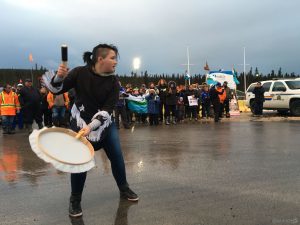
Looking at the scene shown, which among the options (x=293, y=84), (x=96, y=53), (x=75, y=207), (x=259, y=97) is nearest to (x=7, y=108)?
(x=259, y=97)

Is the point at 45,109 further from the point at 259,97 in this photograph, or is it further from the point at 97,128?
the point at 97,128

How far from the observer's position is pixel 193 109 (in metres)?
21.8

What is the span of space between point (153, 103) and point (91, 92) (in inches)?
569

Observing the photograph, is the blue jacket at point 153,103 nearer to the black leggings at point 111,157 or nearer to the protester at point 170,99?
the protester at point 170,99

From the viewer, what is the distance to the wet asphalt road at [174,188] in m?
4.95

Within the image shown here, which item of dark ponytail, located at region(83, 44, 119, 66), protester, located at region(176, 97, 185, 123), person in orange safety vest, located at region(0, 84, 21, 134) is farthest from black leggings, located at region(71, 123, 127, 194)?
protester, located at region(176, 97, 185, 123)

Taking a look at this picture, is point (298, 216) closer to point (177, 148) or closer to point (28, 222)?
point (28, 222)

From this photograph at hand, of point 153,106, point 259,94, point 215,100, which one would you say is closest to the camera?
point 153,106

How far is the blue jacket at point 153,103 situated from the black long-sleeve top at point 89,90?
14137mm

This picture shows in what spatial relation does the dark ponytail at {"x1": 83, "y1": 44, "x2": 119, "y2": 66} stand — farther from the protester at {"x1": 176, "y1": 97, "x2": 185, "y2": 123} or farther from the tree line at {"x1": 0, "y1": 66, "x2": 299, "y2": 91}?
the tree line at {"x1": 0, "y1": 66, "x2": 299, "y2": 91}

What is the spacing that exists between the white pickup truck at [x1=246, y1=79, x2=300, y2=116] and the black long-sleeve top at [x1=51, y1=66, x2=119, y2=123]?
19.1 m

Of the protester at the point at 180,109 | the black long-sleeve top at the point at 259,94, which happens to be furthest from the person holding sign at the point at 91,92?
the black long-sleeve top at the point at 259,94

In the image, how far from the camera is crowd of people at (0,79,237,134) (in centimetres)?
1684

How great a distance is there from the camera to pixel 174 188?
6266mm
